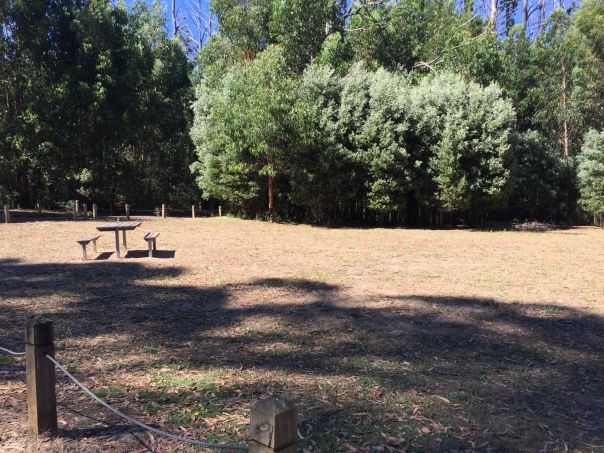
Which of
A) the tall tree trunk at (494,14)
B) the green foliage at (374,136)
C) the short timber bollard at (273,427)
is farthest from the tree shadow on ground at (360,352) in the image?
the tall tree trunk at (494,14)

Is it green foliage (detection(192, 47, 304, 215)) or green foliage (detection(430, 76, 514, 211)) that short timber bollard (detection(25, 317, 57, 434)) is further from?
green foliage (detection(430, 76, 514, 211))

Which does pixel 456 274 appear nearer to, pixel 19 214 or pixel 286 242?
pixel 286 242

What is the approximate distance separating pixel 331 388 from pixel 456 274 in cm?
574

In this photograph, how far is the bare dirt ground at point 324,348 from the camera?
10.5ft

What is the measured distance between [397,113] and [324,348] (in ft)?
49.0

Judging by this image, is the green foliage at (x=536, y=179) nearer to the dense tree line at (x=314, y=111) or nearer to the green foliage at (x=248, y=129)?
the dense tree line at (x=314, y=111)

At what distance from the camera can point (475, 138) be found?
18672 mm

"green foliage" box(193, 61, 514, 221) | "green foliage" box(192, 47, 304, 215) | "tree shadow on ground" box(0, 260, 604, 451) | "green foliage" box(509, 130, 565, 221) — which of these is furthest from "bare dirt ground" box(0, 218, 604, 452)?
"green foliage" box(509, 130, 565, 221)

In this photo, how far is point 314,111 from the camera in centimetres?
1798

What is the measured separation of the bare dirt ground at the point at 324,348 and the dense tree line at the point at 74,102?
51.3ft

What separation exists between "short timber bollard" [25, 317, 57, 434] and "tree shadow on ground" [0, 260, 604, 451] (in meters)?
0.73

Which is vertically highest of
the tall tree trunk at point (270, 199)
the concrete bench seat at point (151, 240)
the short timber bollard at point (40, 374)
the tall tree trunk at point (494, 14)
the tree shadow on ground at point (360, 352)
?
the tall tree trunk at point (494, 14)

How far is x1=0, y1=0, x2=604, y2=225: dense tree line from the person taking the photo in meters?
18.5

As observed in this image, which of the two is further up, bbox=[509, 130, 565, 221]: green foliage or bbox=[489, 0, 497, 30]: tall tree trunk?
bbox=[489, 0, 497, 30]: tall tree trunk
